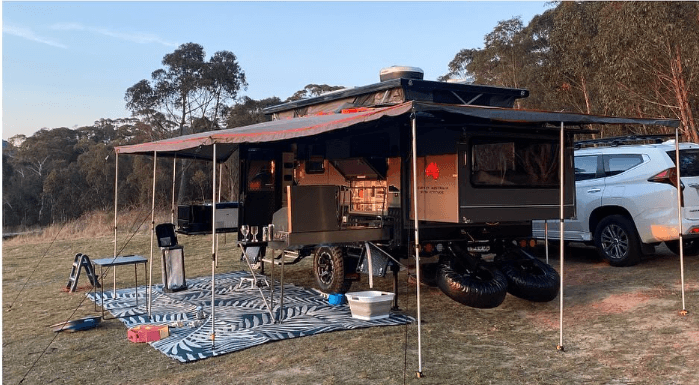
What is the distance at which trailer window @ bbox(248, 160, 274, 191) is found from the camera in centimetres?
939

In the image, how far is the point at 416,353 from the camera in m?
5.19

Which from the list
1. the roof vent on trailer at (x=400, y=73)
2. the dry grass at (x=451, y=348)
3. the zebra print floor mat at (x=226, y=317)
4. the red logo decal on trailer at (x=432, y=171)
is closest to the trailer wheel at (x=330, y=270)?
the zebra print floor mat at (x=226, y=317)

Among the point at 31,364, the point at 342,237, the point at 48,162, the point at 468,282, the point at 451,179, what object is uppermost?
the point at 48,162

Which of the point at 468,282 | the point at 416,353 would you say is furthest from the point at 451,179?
the point at 416,353

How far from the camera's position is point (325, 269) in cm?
802

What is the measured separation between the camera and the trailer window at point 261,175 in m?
9.39

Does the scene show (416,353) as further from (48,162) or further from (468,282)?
(48,162)

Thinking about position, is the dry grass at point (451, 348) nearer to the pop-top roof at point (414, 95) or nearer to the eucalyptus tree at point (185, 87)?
the pop-top roof at point (414, 95)

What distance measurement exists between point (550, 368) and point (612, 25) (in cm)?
1538

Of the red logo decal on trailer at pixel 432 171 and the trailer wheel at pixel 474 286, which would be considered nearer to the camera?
the trailer wheel at pixel 474 286

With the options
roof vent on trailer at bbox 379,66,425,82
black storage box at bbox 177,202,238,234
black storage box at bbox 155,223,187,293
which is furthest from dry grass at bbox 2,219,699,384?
roof vent on trailer at bbox 379,66,425,82

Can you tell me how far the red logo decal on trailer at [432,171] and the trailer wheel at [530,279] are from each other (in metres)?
1.31

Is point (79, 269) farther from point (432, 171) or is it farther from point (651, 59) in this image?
point (651, 59)

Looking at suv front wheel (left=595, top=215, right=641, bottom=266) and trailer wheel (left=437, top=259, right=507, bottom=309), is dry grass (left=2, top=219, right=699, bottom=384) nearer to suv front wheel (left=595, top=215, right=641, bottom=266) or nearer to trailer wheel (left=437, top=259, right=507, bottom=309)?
trailer wheel (left=437, top=259, right=507, bottom=309)
